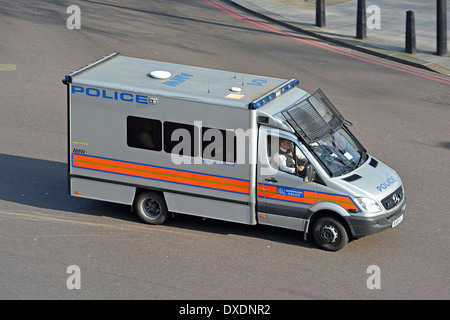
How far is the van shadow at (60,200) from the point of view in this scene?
1273 cm

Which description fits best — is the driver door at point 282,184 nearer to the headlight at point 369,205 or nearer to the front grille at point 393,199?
the headlight at point 369,205

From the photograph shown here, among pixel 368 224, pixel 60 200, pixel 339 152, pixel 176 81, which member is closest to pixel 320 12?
pixel 176 81

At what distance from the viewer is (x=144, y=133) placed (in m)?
12.5

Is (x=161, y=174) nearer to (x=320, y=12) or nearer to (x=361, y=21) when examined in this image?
(x=361, y=21)

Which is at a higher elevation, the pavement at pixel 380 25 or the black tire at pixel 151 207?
the pavement at pixel 380 25

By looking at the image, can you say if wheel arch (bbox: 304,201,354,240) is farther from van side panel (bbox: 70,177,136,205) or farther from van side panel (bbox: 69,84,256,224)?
van side panel (bbox: 70,177,136,205)

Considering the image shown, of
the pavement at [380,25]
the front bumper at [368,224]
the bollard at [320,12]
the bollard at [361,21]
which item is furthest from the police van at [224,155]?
the bollard at [320,12]

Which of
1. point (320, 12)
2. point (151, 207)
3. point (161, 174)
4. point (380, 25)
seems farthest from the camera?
point (380, 25)

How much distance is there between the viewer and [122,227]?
42.1 feet

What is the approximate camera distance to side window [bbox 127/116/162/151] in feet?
40.9

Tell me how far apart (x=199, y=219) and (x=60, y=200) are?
2.48m

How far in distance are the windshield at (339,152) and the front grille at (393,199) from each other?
2.33 ft

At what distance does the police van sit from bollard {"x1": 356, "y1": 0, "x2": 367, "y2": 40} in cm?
1018

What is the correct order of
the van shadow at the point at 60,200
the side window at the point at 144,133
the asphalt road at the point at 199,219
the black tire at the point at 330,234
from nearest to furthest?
the asphalt road at the point at 199,219 < the black tire at the point at 330,234 < the side window at the point at 144,133 < the van shadow at the point at 60,200
